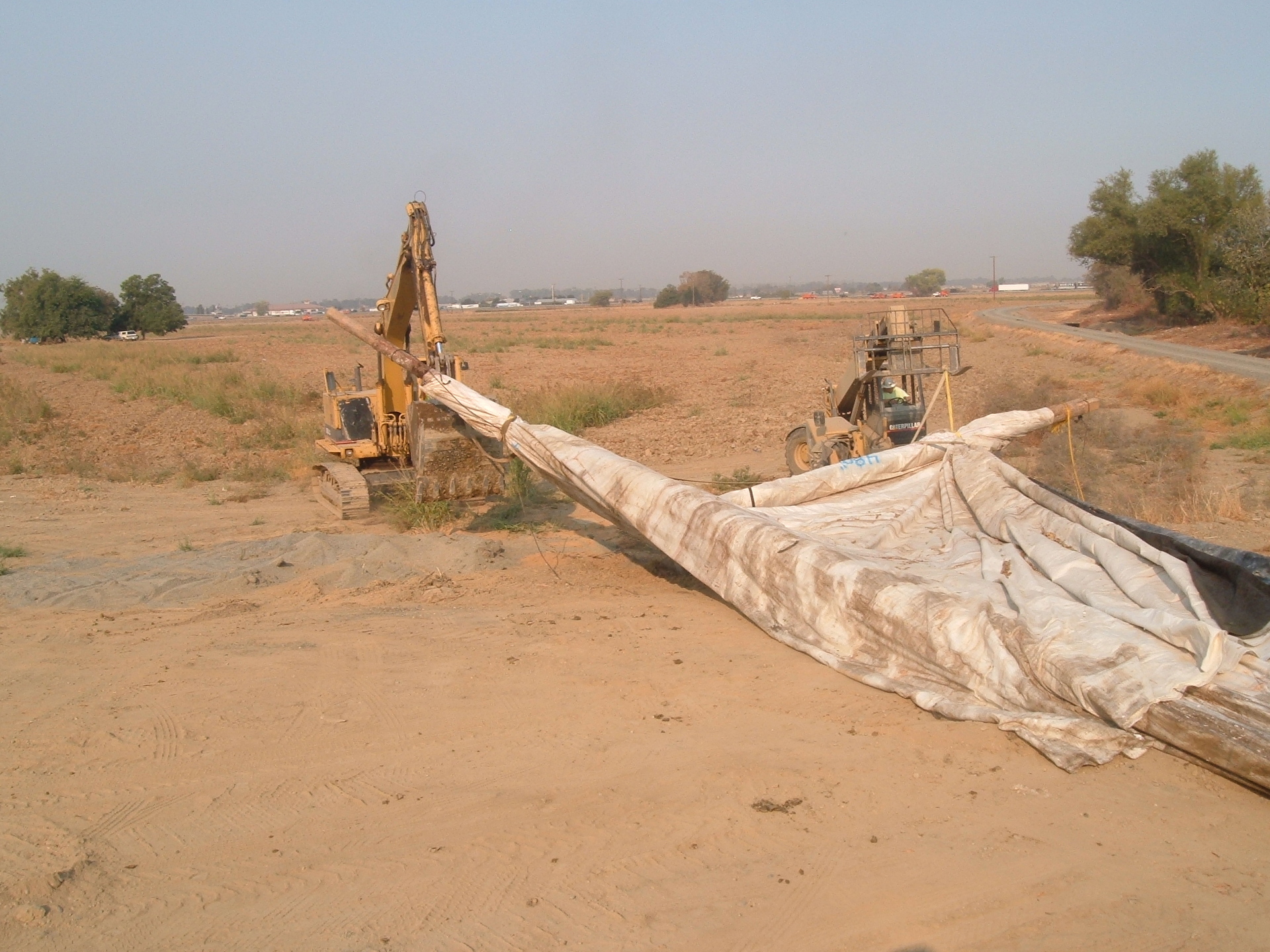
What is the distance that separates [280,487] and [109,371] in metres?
21.5

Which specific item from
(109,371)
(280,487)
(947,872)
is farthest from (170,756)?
(109,371)

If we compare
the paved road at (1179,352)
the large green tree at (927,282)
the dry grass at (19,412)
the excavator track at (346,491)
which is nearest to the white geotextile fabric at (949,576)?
the excavator track at (346,491)

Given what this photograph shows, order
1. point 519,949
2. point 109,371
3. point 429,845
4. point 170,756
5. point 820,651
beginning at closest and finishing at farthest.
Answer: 1. point 519,949
2. point 429,845
3. point 170,756
4. point 820,651
5. point 109,371

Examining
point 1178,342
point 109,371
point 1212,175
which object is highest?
point 1212,175

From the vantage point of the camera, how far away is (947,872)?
3.73 metres

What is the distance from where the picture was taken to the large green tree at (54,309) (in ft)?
204

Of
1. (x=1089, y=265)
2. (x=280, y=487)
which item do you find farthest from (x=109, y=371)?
(x=1089, y=265)

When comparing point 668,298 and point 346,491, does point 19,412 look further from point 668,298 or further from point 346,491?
point 668,298

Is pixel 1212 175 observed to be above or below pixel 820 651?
above

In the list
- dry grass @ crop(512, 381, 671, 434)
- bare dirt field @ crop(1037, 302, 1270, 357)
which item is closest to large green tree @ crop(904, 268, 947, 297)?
bare dirt field @ crop(1037, 302, 1270, 357)

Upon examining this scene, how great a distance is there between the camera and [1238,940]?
10.6 feet

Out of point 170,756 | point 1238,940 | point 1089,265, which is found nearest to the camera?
point 1238,940

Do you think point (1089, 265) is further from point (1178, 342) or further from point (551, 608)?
point (551, 608)

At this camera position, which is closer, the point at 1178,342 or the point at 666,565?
the point at 666,565
